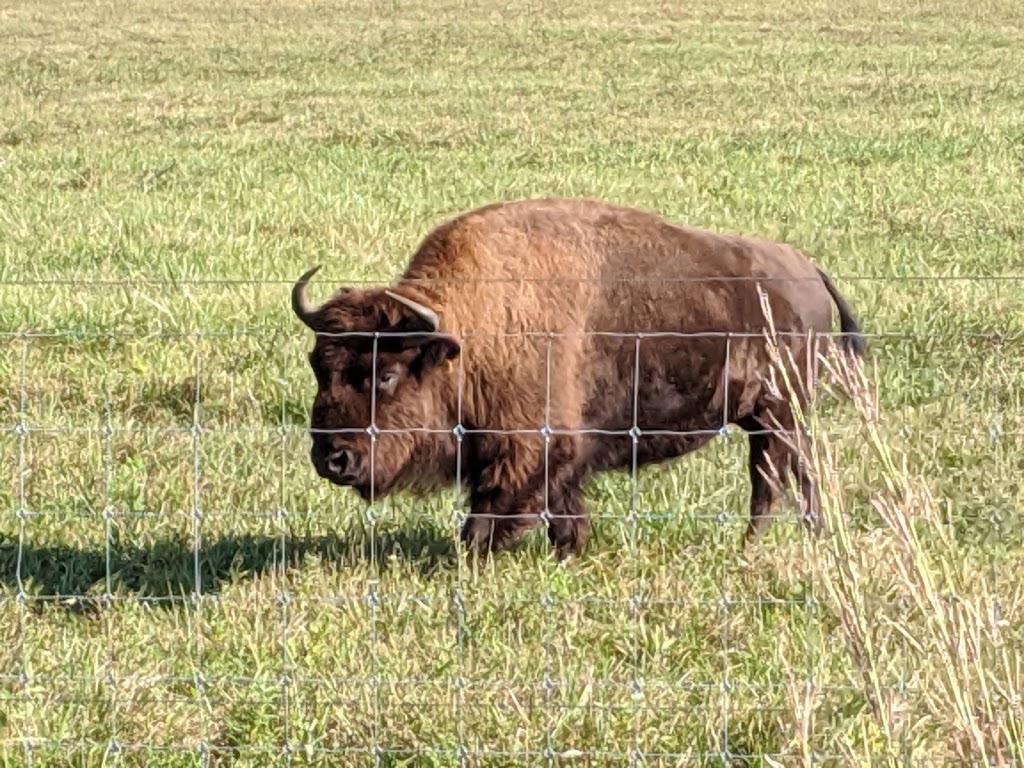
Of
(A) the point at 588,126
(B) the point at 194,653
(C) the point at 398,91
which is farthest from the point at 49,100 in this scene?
(B) the point at 194,653

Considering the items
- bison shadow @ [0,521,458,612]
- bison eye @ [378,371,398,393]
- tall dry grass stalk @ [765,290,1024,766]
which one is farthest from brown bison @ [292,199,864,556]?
tall dry grass stalk @ [765,290,1024,766]

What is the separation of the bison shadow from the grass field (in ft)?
0.07

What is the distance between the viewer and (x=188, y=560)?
6285mm

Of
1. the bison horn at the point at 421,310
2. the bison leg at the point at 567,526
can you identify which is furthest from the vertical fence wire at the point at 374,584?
the bison leg at the point at 567,526

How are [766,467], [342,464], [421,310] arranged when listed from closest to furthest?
[342,464] < [421,310] < [766,467]

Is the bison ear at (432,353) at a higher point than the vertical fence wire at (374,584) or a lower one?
higher

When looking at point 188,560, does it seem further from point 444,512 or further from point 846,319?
point 846,319

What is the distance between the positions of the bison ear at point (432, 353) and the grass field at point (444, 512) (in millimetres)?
557

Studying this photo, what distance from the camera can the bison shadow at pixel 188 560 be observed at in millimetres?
6031

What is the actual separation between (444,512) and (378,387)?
2.07 feet

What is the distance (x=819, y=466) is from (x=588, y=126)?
58.9 ft

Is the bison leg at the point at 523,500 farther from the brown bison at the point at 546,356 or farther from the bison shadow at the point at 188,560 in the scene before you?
the bison shadow at the point at 188,560

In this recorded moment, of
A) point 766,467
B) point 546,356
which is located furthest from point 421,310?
point 766,467

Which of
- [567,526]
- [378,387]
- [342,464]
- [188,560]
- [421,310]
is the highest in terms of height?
[421,310]
